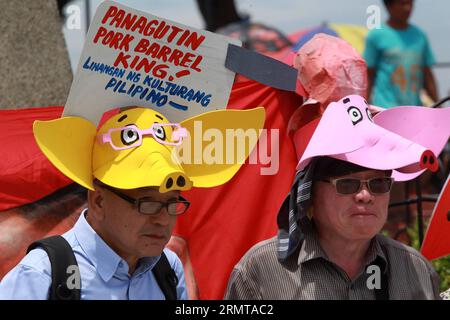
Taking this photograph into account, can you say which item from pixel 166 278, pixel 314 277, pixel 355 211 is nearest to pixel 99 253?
pixel 166 278

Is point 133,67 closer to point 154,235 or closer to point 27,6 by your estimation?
point 154,235

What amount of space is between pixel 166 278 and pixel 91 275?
13.7 inches

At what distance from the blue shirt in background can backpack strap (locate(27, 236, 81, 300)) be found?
442 cm

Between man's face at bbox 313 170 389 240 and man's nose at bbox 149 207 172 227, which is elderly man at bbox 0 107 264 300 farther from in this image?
man's face at bbox 313 170 389 240

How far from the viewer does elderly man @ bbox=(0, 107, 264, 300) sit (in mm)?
3160

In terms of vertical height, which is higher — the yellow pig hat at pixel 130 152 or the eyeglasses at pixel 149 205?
the yellow pig hat at pixel 130 152

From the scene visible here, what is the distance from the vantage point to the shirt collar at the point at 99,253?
10.7 feet

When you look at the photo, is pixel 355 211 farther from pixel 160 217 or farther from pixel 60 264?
pixel 60 264

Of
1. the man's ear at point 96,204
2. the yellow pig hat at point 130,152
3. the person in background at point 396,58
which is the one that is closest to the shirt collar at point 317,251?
the yellow pig hat at point 130,152

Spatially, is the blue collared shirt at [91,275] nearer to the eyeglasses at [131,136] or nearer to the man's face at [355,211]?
the eyeglasses at [131,136]

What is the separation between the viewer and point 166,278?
3482 mm

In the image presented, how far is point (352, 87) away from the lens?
16.2ft

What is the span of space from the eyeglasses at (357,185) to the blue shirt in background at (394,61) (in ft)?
11.6

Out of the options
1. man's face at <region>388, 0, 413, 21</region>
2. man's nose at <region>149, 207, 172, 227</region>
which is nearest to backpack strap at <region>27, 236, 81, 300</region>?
man's nose at <region>149, 207, 172, 227</region>
